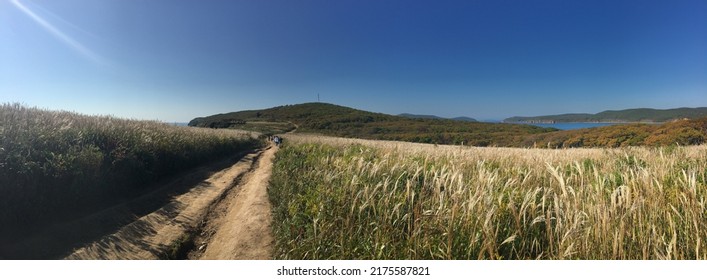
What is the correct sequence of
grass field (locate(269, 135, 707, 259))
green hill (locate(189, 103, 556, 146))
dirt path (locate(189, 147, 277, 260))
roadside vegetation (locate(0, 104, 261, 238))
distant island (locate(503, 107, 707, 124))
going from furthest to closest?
green hill (locate(189, 103, 556, 146)) → distant island (locate(503, 107, 707, 124)) → roadside vegetation (locate(0, 104, 261, 238)) → dirt path (locate(189, 147, 277, 260)) → grass field (locate(269, 135, 707, 259))

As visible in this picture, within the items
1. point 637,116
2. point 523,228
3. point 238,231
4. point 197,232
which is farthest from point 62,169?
point 637,116

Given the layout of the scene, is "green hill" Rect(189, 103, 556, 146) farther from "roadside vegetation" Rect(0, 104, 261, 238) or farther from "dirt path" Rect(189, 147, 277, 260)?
"dirt path" Rect(189, 147, 277, 260)

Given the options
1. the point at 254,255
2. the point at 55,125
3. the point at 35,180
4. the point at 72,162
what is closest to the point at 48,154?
the point at 72,162

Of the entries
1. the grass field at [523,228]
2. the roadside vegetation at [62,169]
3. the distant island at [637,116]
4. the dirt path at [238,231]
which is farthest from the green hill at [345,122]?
the grass field at [523,228]

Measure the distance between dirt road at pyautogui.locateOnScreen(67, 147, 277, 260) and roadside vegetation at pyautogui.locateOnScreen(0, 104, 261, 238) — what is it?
61.9 inches

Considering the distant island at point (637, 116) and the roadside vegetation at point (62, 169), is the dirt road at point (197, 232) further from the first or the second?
the distant island at point (637, 116)

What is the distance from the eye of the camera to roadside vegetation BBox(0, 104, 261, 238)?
5.61 metres

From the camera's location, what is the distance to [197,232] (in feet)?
19.3

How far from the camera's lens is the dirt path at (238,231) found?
4.81 metres

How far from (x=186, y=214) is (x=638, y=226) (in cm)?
757

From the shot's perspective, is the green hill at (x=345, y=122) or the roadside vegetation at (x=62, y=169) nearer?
the roadside vegetation at (x=62, y=169)

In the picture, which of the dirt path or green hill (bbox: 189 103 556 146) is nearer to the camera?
the dirt path

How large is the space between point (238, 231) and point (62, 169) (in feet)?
14.3

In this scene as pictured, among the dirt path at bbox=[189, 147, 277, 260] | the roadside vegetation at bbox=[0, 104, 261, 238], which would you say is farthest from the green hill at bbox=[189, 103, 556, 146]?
the dirt path at bbox=[189, 147, 277, 260]
